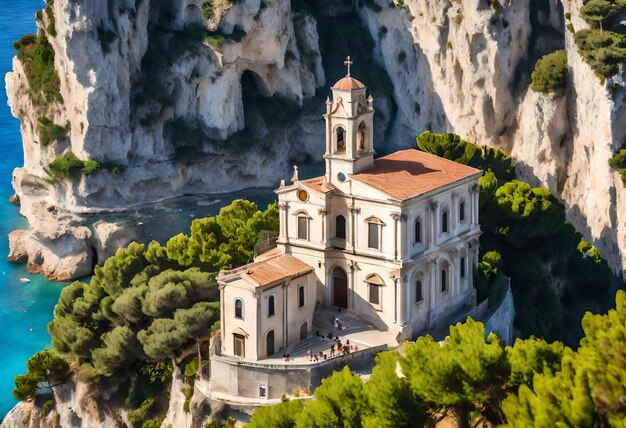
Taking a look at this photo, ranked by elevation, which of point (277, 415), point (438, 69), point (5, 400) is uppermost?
point (438, 69)

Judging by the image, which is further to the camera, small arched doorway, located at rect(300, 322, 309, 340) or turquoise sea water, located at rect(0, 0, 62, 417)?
turquoise sea water, located at rect(0, 0, 62, 417)

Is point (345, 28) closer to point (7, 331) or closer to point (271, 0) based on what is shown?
point (271, 0)

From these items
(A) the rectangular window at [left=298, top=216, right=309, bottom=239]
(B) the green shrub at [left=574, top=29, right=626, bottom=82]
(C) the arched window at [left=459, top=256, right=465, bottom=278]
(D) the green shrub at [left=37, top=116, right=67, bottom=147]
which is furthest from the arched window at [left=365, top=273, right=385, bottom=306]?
(D) the green shrub at [left=37, top=116, right=67, bottom=147]

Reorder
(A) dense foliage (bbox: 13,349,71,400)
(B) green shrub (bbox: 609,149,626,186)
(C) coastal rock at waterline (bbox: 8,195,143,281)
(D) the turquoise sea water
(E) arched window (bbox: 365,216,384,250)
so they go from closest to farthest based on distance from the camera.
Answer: (E) arched window (bbox: 365,216,384,250) < (A) dense foliage (bbox: 13,349,71,400) < (D) the turquoise sea water < (B) green shrub (bbox: 609,149,626,186) < (C) coastal rock at waterline (bbox: 8,195,143,281)

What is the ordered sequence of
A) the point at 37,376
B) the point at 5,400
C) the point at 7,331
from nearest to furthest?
the point at 37,376 < the point at 5,400 < the point at 7,331

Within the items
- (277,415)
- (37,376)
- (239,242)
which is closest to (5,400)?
(37,376)

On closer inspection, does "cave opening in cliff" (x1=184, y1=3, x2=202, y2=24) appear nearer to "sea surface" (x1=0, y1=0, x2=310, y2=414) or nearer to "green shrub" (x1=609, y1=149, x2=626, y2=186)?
"sea surface" (x1=0, y1=0, x2=310, y2=414)

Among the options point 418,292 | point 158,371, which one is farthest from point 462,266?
point 158,371

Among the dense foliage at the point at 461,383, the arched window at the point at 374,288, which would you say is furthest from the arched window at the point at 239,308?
the dense foliage at the point at 461,383
